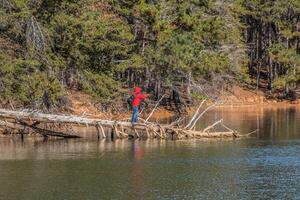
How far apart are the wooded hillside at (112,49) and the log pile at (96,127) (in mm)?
1155

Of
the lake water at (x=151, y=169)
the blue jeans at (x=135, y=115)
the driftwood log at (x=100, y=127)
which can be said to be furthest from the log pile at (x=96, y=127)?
the lake water at (x=151, y=169)

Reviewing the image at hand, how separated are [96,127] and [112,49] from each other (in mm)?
7612

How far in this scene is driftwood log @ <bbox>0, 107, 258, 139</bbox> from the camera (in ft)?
108

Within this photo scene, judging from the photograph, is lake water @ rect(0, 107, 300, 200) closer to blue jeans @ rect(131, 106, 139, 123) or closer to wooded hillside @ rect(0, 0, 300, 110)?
blue jeans @ rect(131, 106, 139, 123)

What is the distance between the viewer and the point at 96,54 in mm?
40656

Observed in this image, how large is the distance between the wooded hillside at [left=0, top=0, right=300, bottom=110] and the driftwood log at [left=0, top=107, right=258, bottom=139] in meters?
1.21

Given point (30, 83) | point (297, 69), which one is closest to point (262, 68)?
point (297, 69)

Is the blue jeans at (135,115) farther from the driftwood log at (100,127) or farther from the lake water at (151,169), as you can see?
the lake water at (151,169)

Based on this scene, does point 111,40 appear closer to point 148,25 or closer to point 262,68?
point 148,25

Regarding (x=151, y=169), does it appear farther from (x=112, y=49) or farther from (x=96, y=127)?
(x=112, y=49)

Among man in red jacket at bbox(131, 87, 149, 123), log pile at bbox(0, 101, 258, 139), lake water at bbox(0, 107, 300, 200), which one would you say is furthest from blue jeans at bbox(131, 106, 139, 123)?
lake water at bbox(0, 107, 300, 200)

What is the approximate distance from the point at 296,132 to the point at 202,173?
1464 centimetres

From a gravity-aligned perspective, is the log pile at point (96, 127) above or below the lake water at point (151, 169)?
above

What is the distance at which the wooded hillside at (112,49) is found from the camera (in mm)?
36281
